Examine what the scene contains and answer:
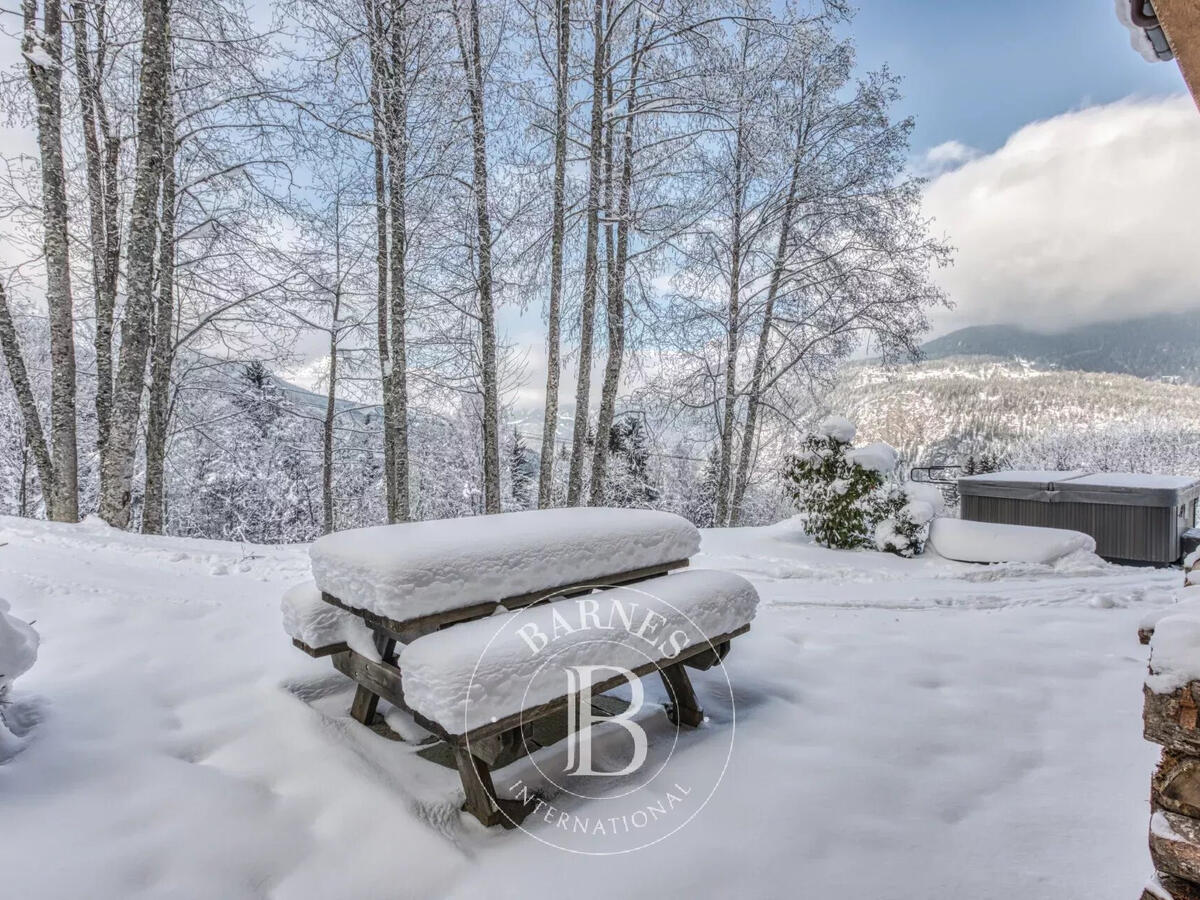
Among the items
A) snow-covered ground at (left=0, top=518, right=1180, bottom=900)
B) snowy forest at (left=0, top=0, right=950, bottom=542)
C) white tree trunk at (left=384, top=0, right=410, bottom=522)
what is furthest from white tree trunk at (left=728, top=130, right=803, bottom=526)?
snow-covered ground at (left=0, top=518, right=1180, bottom=900)

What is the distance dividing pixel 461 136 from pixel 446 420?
535 centimetres

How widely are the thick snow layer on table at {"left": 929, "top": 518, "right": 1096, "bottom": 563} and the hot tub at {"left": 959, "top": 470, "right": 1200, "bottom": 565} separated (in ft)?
2.98

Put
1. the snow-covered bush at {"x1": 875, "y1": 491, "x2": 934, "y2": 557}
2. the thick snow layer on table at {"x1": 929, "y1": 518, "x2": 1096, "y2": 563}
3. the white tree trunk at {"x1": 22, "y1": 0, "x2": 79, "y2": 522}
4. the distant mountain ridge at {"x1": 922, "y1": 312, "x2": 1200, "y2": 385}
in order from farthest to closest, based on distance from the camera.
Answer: the distant mountain ridge at {"x1": 922, "y1": 312, "x2": 1200, "y2": 385}
the snow-covered bush at {"x1": 875, "y1": 491, "x2": 934, "y2": 557}
the thick snow layer on table at {"x1": 929, "y1": 518, "x2": 1096, "y2": 563}
the white tree trunk at {"x1": 22, "y1": 0, "x2": 79, "y2": 522}

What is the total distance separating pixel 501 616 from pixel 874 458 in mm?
5876

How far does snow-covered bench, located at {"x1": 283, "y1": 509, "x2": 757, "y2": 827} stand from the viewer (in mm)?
1821

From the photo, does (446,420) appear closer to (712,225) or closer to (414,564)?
(712,225)

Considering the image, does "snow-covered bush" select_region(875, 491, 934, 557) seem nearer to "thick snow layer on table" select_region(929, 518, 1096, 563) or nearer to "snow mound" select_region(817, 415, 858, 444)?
"thick snow layer on table" select_region(929, 518, 1096, 563)

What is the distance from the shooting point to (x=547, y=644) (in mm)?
1953

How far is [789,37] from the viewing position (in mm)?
7047

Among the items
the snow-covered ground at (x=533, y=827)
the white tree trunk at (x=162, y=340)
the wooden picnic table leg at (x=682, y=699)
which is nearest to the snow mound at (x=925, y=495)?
the snow-covered ground at (x=533, y=827)

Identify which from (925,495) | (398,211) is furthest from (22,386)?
(925,495)

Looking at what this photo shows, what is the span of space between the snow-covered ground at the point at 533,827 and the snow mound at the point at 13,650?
0.27 meters

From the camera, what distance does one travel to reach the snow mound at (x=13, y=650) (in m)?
1.87

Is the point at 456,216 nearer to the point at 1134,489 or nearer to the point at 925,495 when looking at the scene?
the point at 925,495
